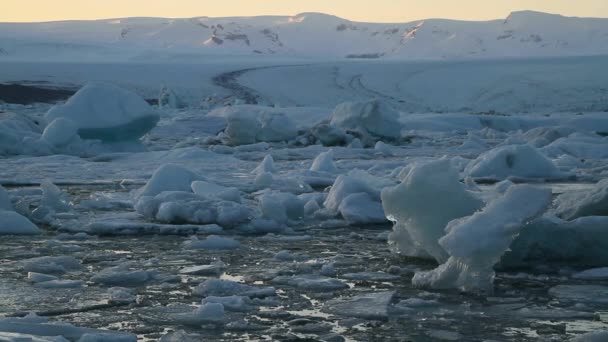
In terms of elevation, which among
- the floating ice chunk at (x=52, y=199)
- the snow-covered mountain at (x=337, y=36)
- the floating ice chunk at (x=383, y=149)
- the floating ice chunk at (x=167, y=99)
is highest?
the snow-covered mountain at (x=337, y=36)

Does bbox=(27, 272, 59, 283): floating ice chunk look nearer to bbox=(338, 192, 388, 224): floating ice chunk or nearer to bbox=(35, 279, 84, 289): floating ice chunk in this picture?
bbox=(35, 279, 84, 289): floating ice chunk

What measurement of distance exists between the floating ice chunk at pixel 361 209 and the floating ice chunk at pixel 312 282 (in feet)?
5.44

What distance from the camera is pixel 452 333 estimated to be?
10.3 ft

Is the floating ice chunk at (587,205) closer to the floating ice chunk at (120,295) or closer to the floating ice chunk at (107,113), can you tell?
the floating ice chunk at (120,295)

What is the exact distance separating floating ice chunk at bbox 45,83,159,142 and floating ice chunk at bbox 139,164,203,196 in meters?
4.81

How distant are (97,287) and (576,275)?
1.95 m

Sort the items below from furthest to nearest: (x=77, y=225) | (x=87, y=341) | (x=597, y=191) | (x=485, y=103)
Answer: (x=485, y=103), (x=77, y=225), (x=597, y=191), (x=87, y=341)

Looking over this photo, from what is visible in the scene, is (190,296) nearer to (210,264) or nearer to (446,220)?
(210,264)

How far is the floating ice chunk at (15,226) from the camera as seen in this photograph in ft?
17.3

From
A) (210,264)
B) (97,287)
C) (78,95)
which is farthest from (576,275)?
(78,95)

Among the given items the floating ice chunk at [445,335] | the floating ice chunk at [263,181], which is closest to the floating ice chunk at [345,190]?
the floating ice chunk at [263,181]

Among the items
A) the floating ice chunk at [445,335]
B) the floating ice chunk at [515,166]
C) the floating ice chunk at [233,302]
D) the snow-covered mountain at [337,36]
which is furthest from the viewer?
the snow-covered mountain at [337,36]

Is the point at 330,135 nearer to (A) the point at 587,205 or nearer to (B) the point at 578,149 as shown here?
(B) the point at 578,149

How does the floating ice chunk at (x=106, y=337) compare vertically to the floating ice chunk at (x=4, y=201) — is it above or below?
below
